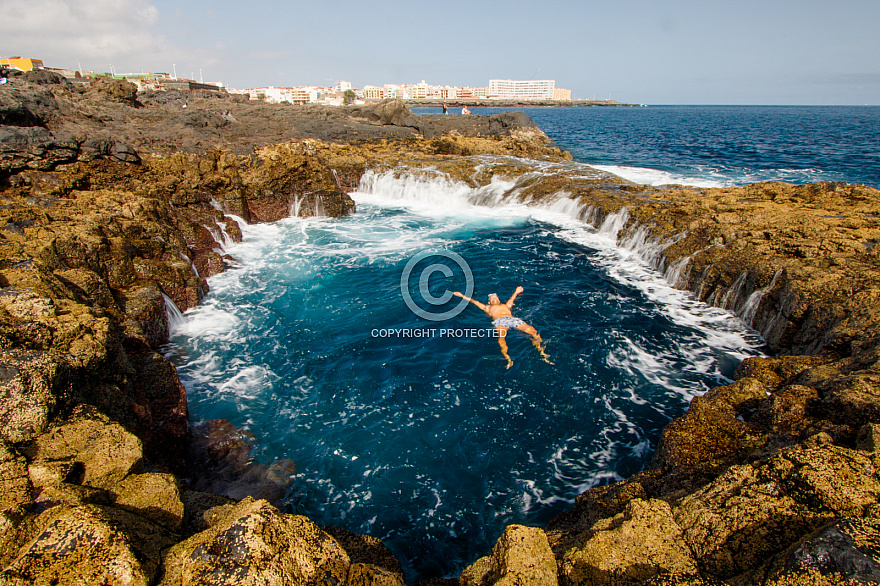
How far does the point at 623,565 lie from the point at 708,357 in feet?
25.7

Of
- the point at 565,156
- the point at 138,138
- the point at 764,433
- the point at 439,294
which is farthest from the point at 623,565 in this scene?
the point at 565,156

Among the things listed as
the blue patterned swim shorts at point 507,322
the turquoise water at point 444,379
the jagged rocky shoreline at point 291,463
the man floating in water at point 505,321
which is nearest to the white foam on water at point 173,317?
the turquoise water at point 444,379

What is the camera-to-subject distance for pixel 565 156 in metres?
34.8

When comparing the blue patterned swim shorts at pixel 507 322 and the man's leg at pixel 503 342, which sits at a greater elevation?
the blue patterned swim shorts at pixel 507 322

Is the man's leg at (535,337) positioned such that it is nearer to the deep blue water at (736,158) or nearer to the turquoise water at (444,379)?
the turquoise water at (444,379)

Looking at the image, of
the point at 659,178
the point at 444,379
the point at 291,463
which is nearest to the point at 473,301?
the point at 444,379

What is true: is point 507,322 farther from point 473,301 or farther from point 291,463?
point 291,463

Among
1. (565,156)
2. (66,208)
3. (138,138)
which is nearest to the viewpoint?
(66,208)

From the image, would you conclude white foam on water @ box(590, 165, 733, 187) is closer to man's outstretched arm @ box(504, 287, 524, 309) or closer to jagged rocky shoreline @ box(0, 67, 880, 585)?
jagged rocky shoreline @ box(0, 67, 880, 585)

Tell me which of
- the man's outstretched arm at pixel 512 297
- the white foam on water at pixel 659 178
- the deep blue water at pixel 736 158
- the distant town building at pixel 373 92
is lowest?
the man's outstretched arm at pixel 512 297

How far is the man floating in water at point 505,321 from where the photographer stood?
388 inches

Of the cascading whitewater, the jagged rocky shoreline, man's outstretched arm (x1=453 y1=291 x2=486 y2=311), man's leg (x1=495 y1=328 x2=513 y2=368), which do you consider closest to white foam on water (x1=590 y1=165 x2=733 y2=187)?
the cascading whitewater

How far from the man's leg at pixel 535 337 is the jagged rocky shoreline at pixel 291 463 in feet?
11.7

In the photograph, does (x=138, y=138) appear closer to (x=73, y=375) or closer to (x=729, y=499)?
(x=73, y=375)
